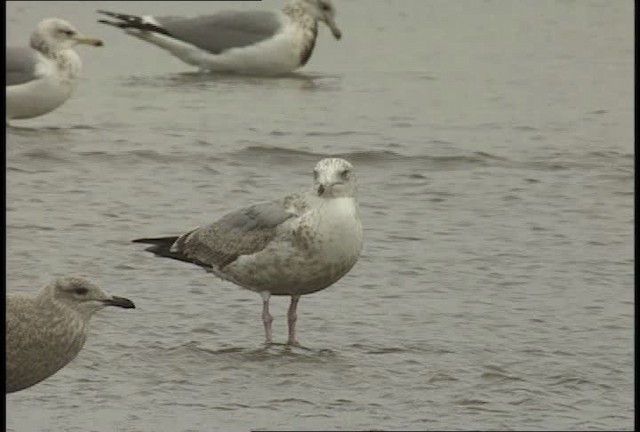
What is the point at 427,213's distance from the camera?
1127 cm

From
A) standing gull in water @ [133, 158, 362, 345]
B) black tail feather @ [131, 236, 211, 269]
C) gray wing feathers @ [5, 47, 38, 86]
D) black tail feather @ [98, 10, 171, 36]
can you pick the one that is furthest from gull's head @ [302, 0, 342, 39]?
standing gull in water @ [133, 158, 362, 345]

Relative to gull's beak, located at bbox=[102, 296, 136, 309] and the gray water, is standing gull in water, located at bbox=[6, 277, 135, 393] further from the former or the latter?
the gray water

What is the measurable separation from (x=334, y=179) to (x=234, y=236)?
62 cm

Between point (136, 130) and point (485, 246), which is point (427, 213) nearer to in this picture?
point (485, 246)

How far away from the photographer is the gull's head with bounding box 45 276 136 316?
24.5 feet

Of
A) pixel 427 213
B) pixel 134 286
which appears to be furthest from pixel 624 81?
pixel 134 286

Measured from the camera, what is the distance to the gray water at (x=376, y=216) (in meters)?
7.77

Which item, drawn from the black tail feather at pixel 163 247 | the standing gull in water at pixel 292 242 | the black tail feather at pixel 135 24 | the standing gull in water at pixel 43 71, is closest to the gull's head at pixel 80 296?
the standing gull in water at pixel 292 242

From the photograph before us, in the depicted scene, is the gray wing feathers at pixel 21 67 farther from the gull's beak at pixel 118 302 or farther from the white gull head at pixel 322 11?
the gull's beak at pixel 118 302

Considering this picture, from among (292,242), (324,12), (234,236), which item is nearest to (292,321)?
(292,242)

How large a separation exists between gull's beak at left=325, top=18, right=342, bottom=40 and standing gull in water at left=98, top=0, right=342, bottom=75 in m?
0.02

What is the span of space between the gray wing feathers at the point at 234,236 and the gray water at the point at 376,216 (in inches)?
10.8

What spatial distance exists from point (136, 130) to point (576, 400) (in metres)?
6.83

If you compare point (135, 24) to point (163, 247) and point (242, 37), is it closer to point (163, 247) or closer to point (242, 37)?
point (242, 37)
